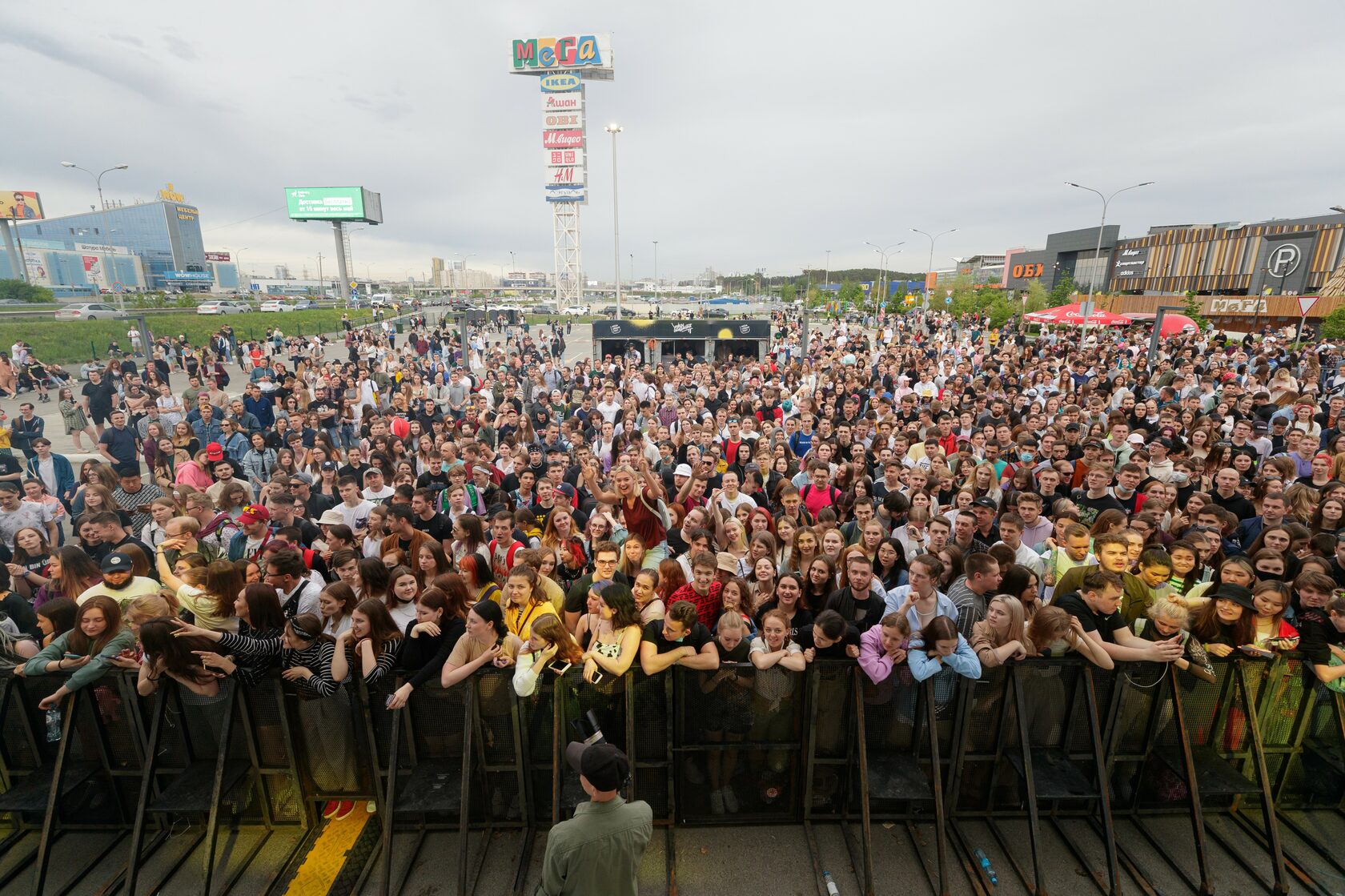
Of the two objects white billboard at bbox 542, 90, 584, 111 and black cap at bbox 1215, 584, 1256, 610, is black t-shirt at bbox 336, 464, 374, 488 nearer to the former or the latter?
black cap at bbox 1215, 584, 1256, 610

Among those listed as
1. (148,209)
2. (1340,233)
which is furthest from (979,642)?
(148,209)

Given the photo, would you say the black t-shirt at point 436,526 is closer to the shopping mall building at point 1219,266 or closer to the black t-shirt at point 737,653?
the black t-shirt at point 737,653

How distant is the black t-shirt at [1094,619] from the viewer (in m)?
3.92

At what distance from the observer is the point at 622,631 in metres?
3.92

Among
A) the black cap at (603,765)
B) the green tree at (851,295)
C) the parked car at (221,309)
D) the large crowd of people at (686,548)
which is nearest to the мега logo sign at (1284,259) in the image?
the green tree at (851,295)

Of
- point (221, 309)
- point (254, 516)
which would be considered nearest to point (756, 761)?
point (254, 516)

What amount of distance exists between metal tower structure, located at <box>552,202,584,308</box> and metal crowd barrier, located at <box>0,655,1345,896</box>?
76569mm

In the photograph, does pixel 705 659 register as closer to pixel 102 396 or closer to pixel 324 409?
pixel 324 409

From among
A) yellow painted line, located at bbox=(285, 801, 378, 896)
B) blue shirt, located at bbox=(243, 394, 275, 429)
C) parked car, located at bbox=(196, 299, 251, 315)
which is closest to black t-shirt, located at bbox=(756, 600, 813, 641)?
yellow painted line, located at bbox=(285, 801, 378, 896)

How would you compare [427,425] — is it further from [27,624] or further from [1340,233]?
[1340,233]

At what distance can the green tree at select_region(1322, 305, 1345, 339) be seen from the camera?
88.2 feet

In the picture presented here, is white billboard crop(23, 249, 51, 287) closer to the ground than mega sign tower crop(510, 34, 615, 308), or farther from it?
closer to the ground

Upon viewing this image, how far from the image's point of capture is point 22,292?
160 ft

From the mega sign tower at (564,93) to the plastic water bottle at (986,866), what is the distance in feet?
258
